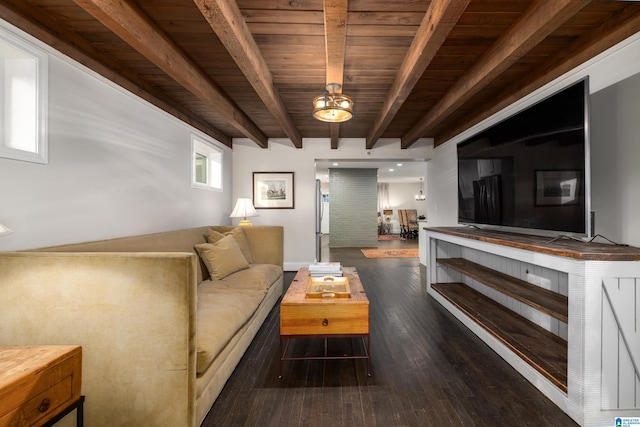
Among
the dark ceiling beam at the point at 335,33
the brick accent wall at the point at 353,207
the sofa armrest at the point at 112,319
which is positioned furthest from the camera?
the brick accent wall at the point at 353,207

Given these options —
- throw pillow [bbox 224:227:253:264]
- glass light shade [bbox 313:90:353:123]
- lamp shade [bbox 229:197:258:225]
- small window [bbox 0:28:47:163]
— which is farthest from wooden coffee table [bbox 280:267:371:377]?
lamp shade [bbox 229:197:258:225]

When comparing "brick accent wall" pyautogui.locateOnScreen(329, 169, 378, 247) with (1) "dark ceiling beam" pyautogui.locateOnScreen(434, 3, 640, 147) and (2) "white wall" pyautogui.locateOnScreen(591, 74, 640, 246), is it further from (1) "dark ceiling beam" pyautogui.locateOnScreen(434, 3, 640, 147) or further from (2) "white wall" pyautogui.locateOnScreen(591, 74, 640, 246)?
(2) "white wall" pyautogui.locateOnScreen(591, 74, 640, 246)

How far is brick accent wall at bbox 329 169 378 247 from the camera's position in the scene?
27.5 feet

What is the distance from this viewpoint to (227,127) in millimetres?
4414

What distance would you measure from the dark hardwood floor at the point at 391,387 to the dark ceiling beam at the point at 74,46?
2.50 metres

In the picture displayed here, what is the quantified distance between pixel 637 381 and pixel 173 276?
93.6 inches

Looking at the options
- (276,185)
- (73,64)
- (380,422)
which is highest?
(73,64)

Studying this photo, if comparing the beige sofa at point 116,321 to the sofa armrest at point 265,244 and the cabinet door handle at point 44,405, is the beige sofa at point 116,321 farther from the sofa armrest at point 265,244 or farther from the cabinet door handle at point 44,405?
the sofa armrest at point 265,244

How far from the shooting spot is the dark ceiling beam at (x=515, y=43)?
157 centimetres

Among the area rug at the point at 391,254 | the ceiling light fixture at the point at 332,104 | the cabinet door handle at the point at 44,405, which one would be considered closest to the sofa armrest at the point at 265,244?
the ceiling light fixture at the point at 332,104

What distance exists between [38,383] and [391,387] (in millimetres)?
1713

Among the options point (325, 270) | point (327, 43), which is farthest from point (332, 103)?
point (325, 270)

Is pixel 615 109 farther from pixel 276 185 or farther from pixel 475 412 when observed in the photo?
pixel 276 185

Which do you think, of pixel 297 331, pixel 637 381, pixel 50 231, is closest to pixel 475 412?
pixel 637 381
